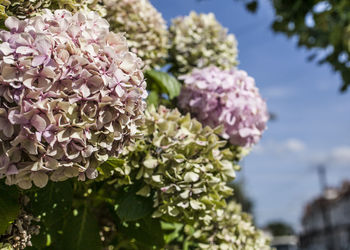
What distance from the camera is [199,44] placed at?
5.95 ft

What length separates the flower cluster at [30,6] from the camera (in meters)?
0.96

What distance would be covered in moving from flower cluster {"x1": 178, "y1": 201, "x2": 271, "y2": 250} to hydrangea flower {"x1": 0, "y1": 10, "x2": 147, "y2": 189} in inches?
27.7

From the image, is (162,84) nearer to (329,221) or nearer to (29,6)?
(29,6)

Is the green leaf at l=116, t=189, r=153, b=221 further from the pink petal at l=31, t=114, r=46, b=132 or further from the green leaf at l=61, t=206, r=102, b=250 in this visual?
the pink petal at l=31, t=114, r=46, b=132

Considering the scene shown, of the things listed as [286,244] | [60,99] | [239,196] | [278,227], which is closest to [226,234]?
[60,99]

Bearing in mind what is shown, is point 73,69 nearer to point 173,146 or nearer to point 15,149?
point 15,149

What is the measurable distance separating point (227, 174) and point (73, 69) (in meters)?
0.60

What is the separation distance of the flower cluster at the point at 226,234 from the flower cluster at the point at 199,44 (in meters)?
0.56

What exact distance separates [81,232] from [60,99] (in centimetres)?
60

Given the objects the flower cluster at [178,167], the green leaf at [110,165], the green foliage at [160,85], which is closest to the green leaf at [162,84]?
the green foliage at [160,85]

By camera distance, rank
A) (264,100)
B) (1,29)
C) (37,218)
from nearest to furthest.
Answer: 1. (1,29)
2. (37,218)
3. (264,100)

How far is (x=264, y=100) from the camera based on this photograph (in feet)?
5.17

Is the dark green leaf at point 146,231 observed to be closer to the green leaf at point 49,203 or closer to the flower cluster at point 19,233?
the green leaf at point 49,203

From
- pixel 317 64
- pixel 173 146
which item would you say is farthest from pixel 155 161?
pixel 317 64
